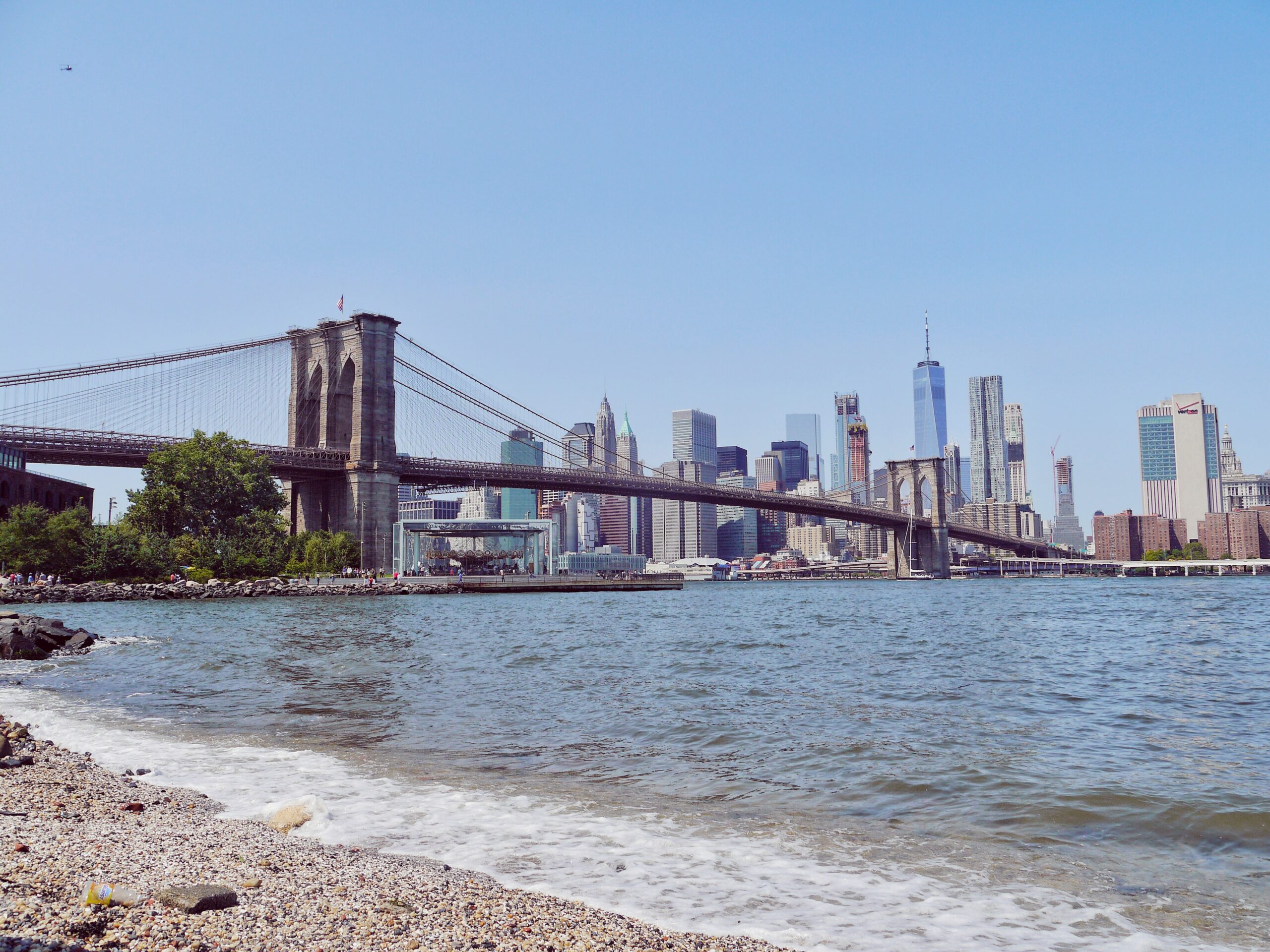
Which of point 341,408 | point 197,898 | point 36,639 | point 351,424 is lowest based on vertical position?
point 36,639

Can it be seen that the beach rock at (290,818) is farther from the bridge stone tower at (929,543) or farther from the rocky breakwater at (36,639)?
the bridge stone tower at (929,543)

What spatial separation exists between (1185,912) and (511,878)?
3.62m

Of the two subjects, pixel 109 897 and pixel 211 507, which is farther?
pixel 211 507

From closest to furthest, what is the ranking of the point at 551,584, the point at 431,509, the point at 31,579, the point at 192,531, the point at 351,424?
the point at 31,579, the point at 192,531, the point at 551,584, the point at 351,424, the point at 431,509

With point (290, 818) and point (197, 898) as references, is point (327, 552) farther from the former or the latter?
point (197, 898)

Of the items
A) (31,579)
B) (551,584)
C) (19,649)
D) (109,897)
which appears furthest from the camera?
(551,584)

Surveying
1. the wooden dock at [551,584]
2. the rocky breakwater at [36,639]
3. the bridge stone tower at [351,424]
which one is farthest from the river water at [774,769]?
the bridge stone tower at [351,424]

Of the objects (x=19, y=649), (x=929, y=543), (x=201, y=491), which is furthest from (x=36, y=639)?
(x=929, y=543)

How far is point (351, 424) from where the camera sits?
70.1 m

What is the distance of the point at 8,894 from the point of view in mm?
3996

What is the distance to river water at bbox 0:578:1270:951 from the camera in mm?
5109

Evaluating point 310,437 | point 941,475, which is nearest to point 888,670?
point 310,437

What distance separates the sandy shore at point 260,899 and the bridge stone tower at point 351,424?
61091mm

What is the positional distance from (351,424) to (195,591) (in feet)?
78.8
